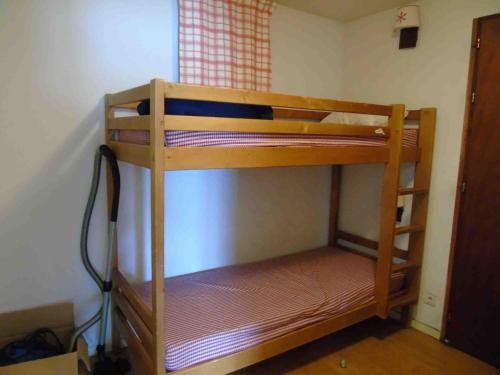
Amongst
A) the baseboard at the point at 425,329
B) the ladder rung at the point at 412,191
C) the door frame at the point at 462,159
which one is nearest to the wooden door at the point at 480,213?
the door frame at the point at 462,159

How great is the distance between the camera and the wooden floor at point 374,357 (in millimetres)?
2137

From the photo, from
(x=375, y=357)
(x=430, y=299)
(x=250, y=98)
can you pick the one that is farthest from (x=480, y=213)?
(x=250, y=98)

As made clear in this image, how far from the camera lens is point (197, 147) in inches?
58.5

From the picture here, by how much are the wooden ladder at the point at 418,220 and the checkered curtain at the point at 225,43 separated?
1.16m

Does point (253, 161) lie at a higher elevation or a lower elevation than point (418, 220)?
higher

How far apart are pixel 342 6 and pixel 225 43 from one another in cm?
102

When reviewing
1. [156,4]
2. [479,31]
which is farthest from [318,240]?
[156,4]

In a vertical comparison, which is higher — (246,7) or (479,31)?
(246,7)

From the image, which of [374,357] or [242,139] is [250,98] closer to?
[242,139]

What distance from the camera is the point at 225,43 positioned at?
7.76ft

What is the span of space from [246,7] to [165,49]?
2.19 ft

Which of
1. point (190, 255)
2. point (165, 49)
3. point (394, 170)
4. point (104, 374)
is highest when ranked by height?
point (165, 49)

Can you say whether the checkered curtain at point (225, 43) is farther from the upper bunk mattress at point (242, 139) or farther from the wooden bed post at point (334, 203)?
the wooden bed post at point (334, 203)

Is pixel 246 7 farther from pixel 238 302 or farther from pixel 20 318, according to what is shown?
pixel 20 318
